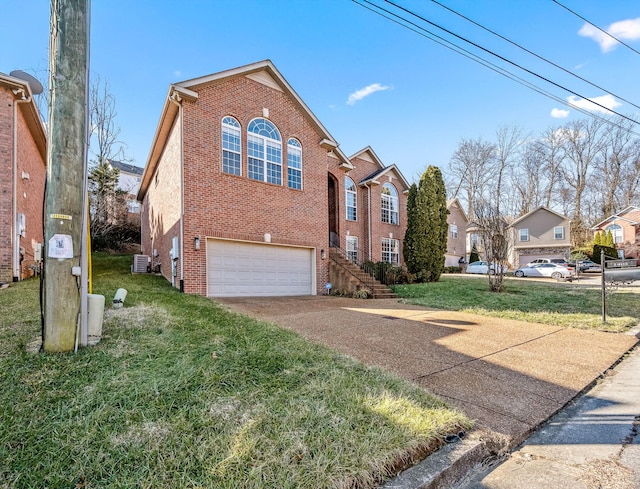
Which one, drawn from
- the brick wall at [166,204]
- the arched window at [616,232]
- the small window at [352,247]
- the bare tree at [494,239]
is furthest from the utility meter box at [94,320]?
the arched window at [616,232]

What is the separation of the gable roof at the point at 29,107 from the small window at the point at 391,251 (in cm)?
1726

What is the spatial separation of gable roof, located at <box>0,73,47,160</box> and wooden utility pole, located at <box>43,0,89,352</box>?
8.20m

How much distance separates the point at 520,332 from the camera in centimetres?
679

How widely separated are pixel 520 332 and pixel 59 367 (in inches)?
285

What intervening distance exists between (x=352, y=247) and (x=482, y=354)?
50.8ft

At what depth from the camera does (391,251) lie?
22.6 m

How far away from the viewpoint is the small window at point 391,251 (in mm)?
22116

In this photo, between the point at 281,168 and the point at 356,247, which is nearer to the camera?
the point at 281,168

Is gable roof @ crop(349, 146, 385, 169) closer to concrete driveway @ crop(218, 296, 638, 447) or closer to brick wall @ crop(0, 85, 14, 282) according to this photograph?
concrete driveway @ crop(218, 296, 638, 447)

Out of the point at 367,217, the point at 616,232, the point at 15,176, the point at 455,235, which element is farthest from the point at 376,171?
the point at 616,232

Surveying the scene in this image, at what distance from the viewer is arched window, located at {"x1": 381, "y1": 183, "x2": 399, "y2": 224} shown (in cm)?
2230

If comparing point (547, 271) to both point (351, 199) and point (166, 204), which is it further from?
point (166, 204)

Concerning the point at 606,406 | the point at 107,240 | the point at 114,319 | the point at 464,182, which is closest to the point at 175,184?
the point at 114,319

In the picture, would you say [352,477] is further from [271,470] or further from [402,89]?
[402,89]
